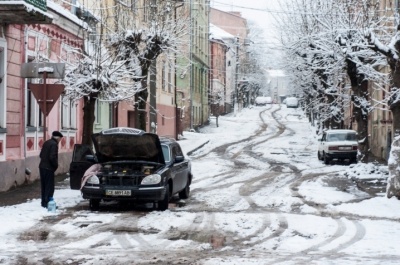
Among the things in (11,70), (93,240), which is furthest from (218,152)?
(93,240)

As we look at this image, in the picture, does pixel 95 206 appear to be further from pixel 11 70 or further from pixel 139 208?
pixel 11 70

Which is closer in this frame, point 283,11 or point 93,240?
point 93,240

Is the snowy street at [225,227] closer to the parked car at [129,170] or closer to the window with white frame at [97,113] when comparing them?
the parked car at [129,170]

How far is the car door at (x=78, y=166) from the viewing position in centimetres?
1666

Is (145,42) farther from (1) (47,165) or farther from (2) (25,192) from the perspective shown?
(1) (47,165)

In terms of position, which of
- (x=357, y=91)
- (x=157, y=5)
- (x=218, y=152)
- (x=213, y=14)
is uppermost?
(x=213, y=14)

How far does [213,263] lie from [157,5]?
61.3 feet

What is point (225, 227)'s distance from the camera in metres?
12.3

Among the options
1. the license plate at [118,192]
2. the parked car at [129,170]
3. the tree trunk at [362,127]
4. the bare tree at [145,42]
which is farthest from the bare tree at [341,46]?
the license plate at [118,192]

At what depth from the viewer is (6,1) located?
15992mm

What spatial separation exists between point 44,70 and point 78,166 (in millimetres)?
2928

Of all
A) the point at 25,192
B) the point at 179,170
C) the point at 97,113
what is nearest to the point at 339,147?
the point at 97,113

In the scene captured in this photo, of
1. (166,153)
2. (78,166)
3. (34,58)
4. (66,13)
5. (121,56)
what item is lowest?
(78,166)

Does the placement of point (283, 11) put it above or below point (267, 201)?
above
